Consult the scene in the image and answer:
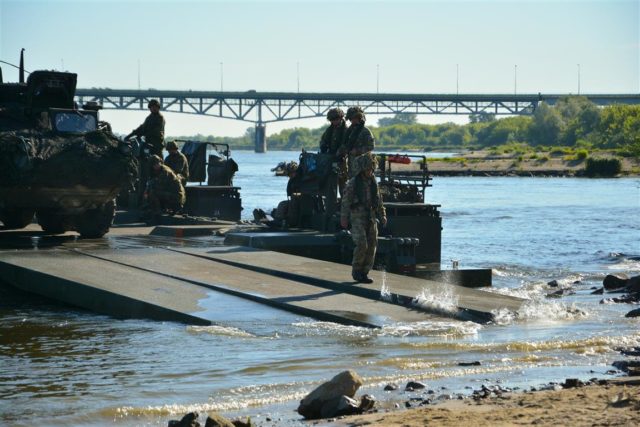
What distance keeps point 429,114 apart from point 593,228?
124898 millimetres

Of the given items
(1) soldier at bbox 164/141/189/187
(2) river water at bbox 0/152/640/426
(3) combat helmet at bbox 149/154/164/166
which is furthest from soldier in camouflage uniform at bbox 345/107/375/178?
(1) soldier at bbox 164/141/189/187

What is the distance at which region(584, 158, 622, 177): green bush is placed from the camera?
88750 mm

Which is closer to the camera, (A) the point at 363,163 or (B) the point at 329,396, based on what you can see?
(B) the point at 329,396

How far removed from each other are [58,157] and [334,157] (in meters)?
3.94

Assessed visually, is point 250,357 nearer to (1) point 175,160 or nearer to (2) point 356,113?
(2) point 356,113

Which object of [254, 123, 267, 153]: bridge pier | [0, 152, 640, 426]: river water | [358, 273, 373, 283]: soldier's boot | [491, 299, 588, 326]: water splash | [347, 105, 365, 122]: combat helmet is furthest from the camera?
[254, 123, 267, 153]: bridge pier

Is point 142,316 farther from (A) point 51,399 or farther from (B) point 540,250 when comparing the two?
(B) point 540,250

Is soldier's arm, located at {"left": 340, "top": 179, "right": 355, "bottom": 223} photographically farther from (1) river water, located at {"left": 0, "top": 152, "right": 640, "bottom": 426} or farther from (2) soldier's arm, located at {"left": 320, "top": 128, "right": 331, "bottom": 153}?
(2) soldier's arm, located at {"left": 320, "top": 128, "right": 331, "bottom": 153}

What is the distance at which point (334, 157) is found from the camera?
1748 cm

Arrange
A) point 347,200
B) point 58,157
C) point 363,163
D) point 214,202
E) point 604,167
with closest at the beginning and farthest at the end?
1. point 363,163
2. point 347,200
3. point 58,157
4. point 214,202
5. point 604,167

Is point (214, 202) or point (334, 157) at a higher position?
point (334, 157)

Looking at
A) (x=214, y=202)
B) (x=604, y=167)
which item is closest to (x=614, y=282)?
(x=214, y=202)

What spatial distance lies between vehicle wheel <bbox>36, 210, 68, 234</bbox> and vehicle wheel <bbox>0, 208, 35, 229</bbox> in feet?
0.65

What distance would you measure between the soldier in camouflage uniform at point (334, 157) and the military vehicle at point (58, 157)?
2.90m
